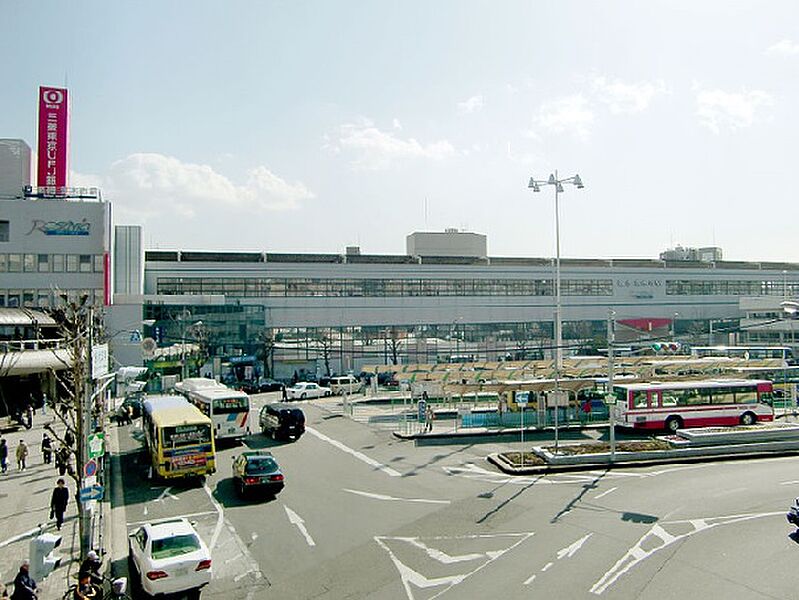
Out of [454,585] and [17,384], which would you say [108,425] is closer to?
[17,384]

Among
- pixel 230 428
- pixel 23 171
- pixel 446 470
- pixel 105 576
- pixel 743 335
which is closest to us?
pixel 105 576

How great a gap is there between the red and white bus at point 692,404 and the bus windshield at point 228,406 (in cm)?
1857

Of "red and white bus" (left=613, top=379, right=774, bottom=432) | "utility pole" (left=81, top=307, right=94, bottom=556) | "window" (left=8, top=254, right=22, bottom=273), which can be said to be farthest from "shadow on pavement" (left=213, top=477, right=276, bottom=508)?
"window" (left=8, top=254, right=22, bottom=273)

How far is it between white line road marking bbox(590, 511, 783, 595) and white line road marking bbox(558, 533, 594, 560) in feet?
3.44

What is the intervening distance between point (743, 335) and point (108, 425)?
72696mm

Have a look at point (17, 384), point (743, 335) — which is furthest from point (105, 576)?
point (743, 335)

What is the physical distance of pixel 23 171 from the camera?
5038 centimetres

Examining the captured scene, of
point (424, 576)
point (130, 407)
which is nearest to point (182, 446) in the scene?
point (424, 576)

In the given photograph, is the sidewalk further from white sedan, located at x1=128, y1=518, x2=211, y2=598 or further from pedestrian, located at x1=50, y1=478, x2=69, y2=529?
white sedan, located at x1=128, y1=518, x2=211, y2=598

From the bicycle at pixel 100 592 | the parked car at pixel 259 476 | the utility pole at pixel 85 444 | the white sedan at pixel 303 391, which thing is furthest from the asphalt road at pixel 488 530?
the white sedan at pixel 303 391

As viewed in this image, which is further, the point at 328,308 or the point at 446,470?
the point at 328,308

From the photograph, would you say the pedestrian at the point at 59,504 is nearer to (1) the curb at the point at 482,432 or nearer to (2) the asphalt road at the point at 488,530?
(2) the asphalt road at the point at 488,530

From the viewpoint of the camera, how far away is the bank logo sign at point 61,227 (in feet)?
162

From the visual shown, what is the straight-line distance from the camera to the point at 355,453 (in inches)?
1102
